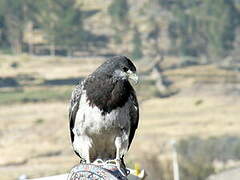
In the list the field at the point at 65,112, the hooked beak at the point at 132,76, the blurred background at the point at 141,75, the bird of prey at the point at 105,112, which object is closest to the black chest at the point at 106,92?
the bird of prey at the point at 105,112

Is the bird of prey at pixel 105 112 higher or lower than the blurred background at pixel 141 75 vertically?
higher

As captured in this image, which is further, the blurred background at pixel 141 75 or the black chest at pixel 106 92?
the blurred background at pixel 141 75

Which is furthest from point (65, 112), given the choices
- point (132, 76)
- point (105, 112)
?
point (132, 76)

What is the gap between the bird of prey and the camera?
803cm

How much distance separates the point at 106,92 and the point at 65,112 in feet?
224

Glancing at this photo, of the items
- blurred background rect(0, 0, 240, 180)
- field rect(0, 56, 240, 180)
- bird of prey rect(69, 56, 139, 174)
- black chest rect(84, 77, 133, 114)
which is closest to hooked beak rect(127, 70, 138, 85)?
bird of prey rect(69, 56, 139, 174)

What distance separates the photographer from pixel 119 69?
7984mm

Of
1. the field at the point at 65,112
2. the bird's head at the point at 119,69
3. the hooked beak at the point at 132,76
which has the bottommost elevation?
the field at the point at 65,112

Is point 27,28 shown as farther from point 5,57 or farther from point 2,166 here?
point 2,166

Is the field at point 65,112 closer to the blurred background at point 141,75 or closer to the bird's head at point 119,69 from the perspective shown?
the blurred background at point 141,75

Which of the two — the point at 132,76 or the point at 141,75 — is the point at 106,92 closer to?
the point at 132,76

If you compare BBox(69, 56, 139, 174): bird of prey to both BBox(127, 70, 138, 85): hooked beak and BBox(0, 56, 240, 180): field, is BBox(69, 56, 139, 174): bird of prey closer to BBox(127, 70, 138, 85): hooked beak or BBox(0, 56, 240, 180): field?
BBox(127, 70, 138, 85): hooked beak

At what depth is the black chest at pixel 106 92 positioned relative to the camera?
26.4 ft

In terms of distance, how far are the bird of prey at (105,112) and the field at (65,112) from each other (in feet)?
105
